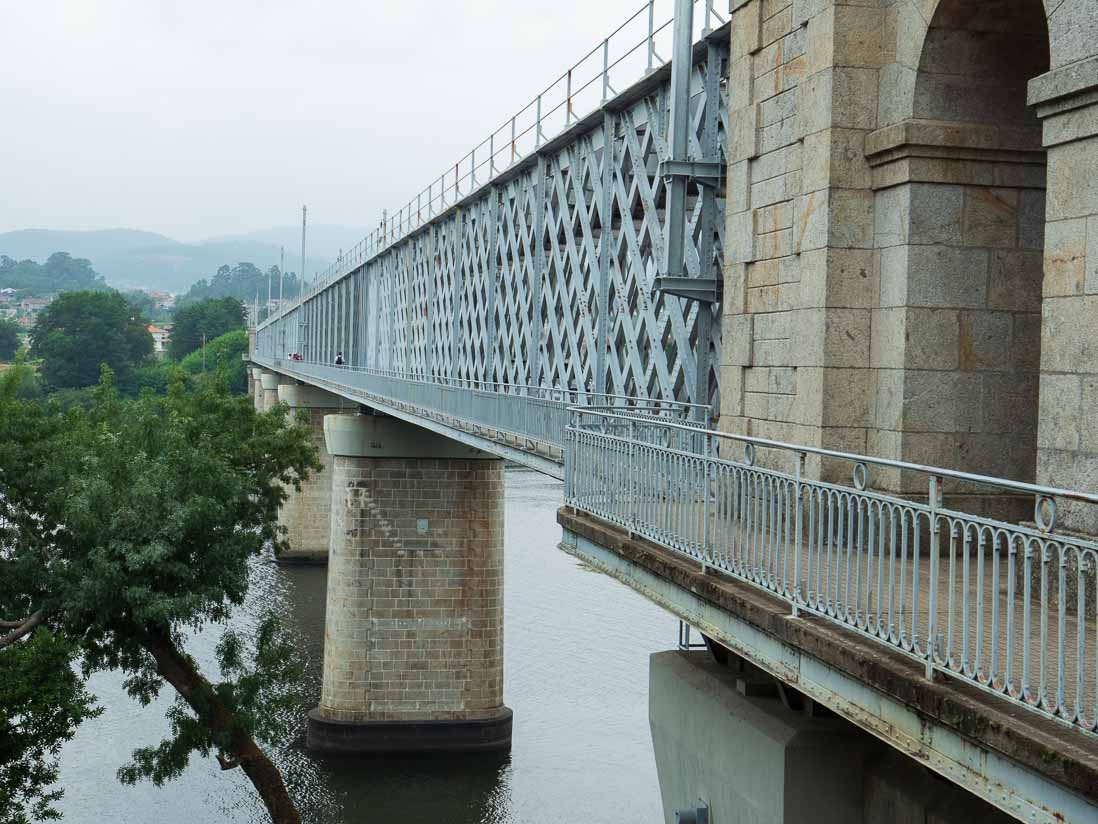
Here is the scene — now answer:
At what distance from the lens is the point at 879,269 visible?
1052 centimetres

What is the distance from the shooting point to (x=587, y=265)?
60.7 ft

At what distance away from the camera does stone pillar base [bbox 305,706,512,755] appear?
94.2ft

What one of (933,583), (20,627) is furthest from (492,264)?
(933,583)

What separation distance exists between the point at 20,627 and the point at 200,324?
160736 mm

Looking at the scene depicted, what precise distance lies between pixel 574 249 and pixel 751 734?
34.6 ft

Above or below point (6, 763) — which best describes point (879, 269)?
above

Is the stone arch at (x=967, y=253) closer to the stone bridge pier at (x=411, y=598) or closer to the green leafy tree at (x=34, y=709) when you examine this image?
the green leafy tree at (x=34, y=709)

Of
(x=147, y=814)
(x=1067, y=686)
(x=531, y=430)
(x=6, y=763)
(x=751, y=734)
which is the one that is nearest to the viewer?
(x=1067, y=686)

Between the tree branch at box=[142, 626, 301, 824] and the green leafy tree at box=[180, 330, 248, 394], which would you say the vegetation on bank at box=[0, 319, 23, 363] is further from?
the tree branch at box=[142, 626, 301, 824]

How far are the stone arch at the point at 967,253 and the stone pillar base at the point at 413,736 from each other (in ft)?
65.5

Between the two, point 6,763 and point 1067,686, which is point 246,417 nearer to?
point 6,763

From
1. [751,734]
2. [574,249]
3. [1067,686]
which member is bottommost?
[751,734]

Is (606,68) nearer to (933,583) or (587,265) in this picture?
(587,265)

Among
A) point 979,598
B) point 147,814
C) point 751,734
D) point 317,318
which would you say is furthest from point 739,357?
point 317,318
